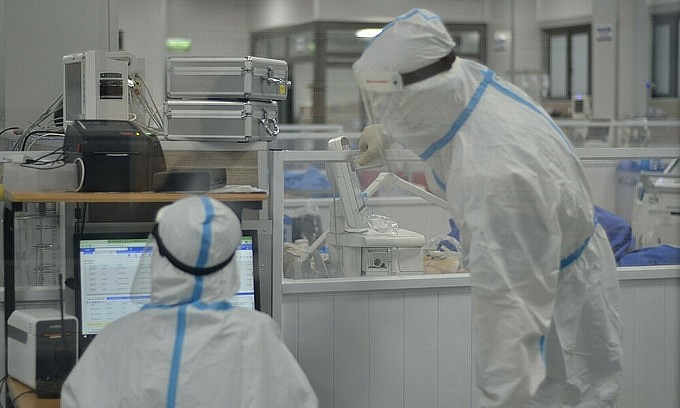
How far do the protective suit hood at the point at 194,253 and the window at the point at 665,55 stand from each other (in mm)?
1022

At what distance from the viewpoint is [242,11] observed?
199cm

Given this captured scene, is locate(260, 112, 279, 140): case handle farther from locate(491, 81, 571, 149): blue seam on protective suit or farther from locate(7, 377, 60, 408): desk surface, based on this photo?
locate(7, 377, 60, 408): desk surface

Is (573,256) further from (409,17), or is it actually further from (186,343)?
(186,343)

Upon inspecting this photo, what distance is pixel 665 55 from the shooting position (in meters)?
2.12

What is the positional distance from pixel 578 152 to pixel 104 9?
1.08 m

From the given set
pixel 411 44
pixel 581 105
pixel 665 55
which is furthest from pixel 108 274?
pixel 665 55

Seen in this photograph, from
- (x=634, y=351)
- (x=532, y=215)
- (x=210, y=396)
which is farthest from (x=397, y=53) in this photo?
(x=634, y=351)

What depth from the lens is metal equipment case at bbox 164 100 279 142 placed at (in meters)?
2.18

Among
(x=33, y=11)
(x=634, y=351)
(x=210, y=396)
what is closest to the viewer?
(x=210, y=396)

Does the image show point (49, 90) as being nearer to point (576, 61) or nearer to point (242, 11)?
point (242, 11)

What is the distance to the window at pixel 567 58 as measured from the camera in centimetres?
202

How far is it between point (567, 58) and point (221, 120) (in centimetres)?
79

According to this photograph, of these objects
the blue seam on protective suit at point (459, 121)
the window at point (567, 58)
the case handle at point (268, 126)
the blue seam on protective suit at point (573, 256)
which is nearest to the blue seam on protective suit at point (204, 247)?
the blue seam on protective suit at point (459, 121)

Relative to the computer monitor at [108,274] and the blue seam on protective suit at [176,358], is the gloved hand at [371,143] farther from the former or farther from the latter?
the blue seam on protective suit at [176,358]
